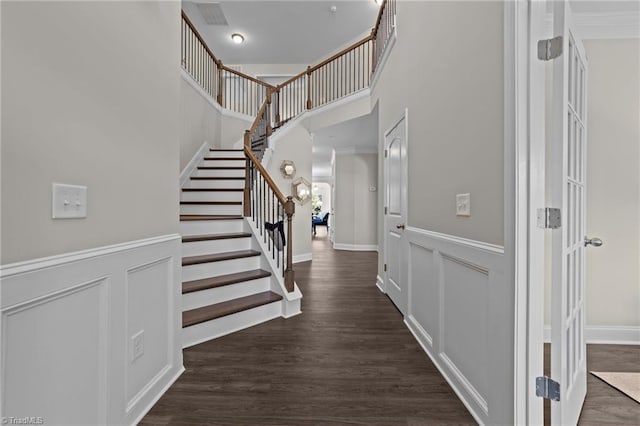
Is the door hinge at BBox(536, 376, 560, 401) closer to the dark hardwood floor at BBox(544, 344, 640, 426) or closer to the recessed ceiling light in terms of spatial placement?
the dark hardwood floor at BBox(544, 344, 640, 426)

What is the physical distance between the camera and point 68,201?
106 cm

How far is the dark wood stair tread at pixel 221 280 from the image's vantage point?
2480 millimetres

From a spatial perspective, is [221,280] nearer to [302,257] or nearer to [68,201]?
[68,201]

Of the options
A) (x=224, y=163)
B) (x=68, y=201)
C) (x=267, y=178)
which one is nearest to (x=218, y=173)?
(x=224, y=163)

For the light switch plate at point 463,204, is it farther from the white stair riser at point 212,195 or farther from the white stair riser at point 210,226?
the white stair riser at point 212,195

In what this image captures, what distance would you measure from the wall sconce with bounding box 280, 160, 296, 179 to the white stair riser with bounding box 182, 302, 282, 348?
3.38m

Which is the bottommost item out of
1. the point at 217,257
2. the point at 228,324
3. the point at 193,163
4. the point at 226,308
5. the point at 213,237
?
the point at 228,324

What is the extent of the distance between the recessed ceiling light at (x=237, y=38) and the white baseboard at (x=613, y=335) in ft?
25.9

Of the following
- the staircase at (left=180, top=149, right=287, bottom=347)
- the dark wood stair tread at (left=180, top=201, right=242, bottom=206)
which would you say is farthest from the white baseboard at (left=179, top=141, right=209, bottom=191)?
the staircase at (left=180, top=149, right=287, bottom=347)

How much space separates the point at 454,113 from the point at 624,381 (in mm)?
1989

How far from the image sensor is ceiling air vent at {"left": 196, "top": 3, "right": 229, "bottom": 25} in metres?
5.77

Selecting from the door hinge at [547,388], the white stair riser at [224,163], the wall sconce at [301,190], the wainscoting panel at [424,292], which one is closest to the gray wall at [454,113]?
the wainscoting panel at [424,292]

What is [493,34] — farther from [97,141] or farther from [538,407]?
[97,141]

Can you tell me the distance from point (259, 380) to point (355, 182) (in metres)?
6.36
